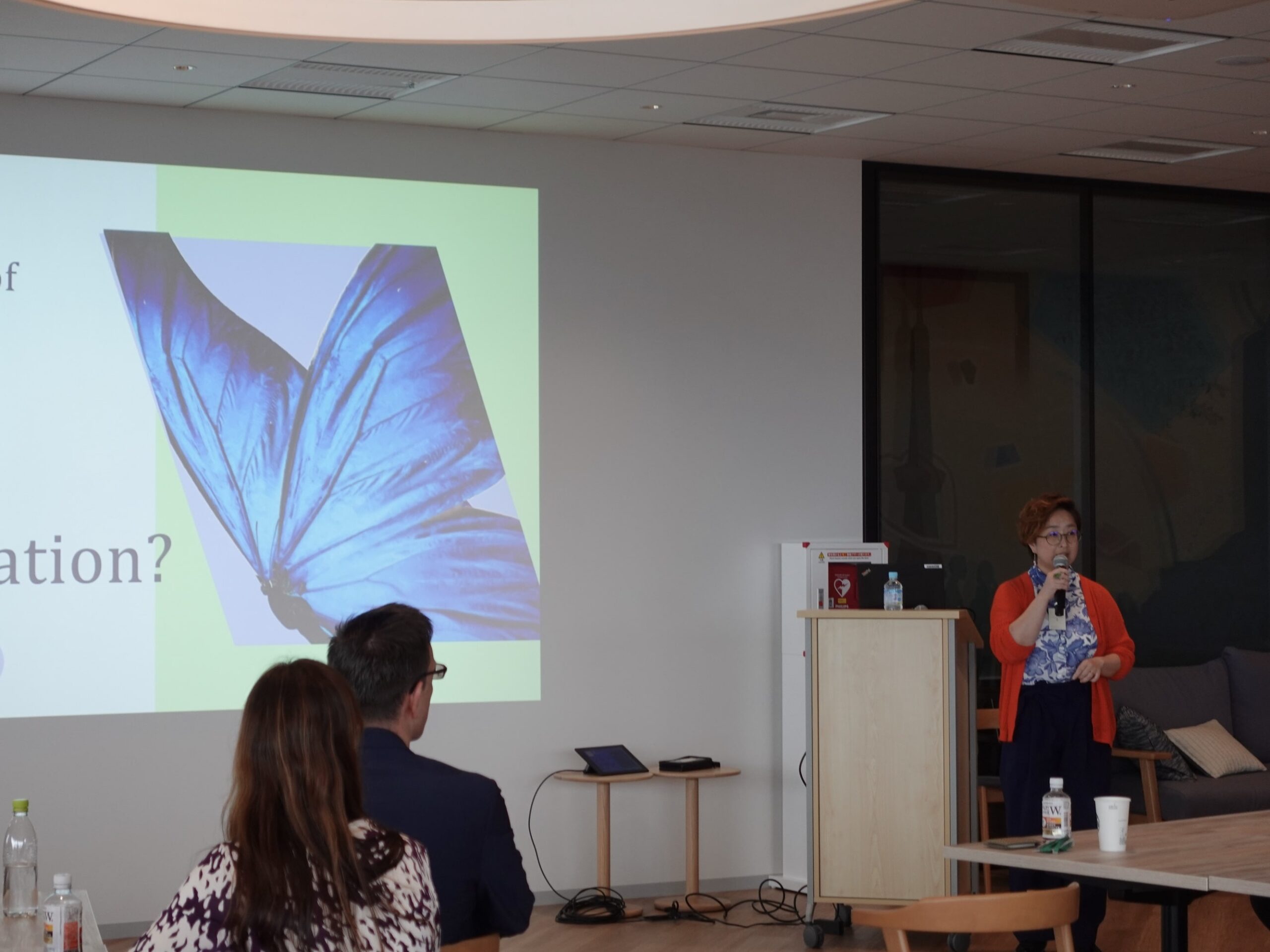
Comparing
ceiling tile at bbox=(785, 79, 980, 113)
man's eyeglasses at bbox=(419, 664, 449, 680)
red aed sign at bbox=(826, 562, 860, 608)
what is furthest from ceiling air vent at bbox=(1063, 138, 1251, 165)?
man's eyeglasses at bbox=(419, 664, 449, 680)

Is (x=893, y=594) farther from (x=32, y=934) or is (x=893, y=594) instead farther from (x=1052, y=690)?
(x=32, y=934)

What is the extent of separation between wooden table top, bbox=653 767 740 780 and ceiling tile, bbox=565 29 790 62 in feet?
10.0

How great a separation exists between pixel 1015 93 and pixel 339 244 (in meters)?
2.92

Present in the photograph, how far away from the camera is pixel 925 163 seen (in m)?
7.83

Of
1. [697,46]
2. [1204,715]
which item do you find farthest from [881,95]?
[1204,715]

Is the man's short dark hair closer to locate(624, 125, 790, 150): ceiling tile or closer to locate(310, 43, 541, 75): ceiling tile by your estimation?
locate(310, 43, 541, 75): ceiling tile

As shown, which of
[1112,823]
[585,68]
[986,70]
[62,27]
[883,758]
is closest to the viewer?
[1112,823]

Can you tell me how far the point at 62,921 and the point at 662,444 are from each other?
460 cm

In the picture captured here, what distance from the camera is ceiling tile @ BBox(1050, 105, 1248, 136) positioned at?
680 cm

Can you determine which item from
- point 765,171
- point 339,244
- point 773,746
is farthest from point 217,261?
point 773,746

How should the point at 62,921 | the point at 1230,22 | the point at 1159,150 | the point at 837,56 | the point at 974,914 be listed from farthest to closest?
the point at 1159,150, the point at 837,56, the point at 1230,22, the point at 974,914, the point at 62,921

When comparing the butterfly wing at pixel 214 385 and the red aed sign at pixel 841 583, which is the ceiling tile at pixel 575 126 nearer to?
the butterfly wing at pixel 214 385

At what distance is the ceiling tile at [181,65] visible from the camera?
569 cm

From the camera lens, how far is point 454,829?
8.75 ft
